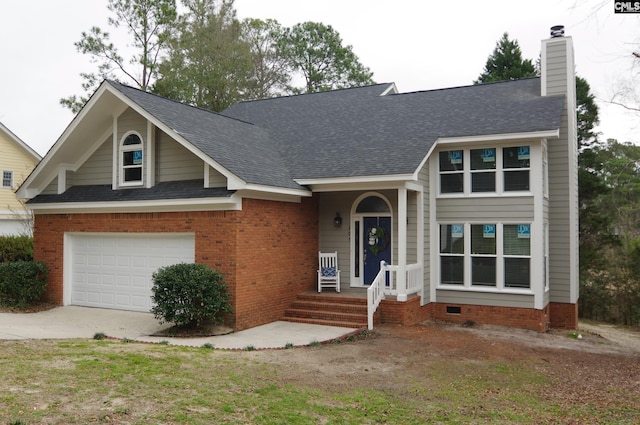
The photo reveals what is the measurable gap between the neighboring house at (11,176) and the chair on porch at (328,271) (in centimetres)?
1981

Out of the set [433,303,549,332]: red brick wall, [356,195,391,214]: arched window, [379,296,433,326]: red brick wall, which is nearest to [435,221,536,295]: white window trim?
[433,303,549,332]: red brick wall

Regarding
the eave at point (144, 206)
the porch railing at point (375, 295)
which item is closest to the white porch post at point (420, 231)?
the porch railing at point (375, 295)

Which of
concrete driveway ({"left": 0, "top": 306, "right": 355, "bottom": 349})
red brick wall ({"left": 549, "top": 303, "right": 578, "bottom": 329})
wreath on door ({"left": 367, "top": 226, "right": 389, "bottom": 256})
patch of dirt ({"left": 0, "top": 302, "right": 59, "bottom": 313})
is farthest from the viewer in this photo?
red brick wall ({"left": 549, "top": 303, "right": 578, "bottom": 329})

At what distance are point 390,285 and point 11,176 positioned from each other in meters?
24.6

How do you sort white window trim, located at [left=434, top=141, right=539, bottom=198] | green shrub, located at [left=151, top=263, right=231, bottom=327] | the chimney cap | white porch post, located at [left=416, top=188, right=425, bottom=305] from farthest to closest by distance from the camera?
the chimney cap < white porch post, located at [left=416, top=188, right=425, bottom=305] < white window trim, located at [left=434, top=141, right=539, bottom=198] < green shrub, located at [left=151, top=263, right=231, bottom=327]

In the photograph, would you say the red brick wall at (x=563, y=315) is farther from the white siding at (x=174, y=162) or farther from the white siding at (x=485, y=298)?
the white siding at (x=174, y=162)

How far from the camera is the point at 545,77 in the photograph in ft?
49.4

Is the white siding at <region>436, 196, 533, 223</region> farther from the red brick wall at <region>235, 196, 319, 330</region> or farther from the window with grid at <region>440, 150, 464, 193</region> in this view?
the red brick wall at <region>235, 196, 319, 330</region>

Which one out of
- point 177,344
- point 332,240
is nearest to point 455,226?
point 332,240

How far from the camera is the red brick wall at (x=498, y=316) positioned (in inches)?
520

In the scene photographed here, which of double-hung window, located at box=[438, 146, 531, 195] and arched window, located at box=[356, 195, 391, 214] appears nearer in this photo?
double-hung window, located at box=[438, 146, 531, 195]

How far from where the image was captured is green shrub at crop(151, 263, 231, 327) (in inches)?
423

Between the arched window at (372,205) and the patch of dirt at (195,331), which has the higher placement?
the arched window at (372,205)

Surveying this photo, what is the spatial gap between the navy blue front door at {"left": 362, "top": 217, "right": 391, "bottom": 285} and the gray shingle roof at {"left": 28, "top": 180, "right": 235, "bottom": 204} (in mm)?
4550
